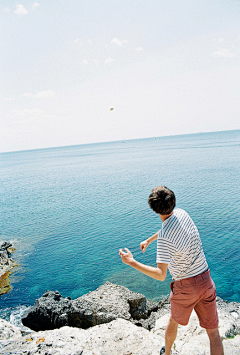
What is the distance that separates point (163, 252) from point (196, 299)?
3.00ft

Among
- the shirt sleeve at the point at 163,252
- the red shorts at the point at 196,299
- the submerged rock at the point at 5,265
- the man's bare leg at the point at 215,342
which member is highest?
the shirt sleeve at the point at 163,252

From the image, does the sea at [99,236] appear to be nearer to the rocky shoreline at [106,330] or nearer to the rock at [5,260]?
the rock at [5,260]

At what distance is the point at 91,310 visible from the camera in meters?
8.80

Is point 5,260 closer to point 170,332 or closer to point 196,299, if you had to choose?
point 170,332

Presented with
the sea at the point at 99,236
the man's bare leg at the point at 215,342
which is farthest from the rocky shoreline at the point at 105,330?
the sea at the point at 99,236

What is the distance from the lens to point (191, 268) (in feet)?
11.7

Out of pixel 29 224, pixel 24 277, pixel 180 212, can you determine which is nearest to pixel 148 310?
pixel 180 212

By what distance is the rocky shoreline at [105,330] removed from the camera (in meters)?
→ 4.98

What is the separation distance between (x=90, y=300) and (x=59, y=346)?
4.59 meters

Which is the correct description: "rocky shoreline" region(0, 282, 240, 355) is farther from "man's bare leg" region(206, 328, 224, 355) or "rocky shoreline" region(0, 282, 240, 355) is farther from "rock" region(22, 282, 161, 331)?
"man's bare leg" region(206, 328, 224, 355)

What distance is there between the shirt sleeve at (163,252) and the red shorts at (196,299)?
0.52 m

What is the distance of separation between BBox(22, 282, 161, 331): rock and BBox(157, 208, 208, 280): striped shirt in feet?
19.3

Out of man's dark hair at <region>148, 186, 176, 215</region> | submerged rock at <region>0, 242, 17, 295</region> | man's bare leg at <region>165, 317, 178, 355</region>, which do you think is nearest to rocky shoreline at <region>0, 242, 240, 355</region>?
man's bare leg at <region>165, 317, 178, 355</region>

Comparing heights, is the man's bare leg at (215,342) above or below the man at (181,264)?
below
